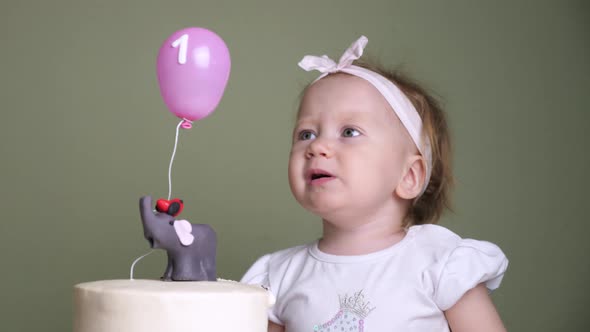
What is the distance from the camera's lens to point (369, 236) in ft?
5.05

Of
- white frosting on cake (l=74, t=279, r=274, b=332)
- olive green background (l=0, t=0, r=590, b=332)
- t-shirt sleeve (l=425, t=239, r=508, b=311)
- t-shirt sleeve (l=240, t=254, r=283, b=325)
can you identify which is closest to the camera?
white frosting on cake (l=74, t=279, r=274, b=332)

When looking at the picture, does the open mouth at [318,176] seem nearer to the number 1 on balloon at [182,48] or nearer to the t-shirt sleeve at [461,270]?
the t-shirt sleeve at [461,270]

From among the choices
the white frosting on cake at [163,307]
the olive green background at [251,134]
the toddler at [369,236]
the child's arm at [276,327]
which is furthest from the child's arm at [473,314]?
the olive green background at [251,134]

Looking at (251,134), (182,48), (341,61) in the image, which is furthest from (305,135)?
(251,134)

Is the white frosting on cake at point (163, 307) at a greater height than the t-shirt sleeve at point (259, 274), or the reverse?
the white frosting on cake at point (163, 307)

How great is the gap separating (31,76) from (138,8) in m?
0.39

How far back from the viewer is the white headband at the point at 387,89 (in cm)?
156

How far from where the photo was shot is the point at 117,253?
7.55 feet

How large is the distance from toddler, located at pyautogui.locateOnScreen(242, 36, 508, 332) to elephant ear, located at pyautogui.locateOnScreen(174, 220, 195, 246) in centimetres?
38

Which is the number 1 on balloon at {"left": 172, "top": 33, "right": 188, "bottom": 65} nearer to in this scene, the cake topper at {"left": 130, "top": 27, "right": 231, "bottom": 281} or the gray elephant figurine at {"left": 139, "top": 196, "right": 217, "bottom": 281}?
the cake topper at {"left": 130, "top": 27, "right": 231, "bottom": 281}

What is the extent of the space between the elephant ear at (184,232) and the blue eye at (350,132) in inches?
18.4

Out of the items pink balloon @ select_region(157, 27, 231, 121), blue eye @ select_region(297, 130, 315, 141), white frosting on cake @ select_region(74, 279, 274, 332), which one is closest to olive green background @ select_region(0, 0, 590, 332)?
blue eye @ select_region(297, 130, 315, 141)

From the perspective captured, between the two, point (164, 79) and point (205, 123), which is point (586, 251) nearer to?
point (205, 123)

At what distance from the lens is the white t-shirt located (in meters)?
1.42
